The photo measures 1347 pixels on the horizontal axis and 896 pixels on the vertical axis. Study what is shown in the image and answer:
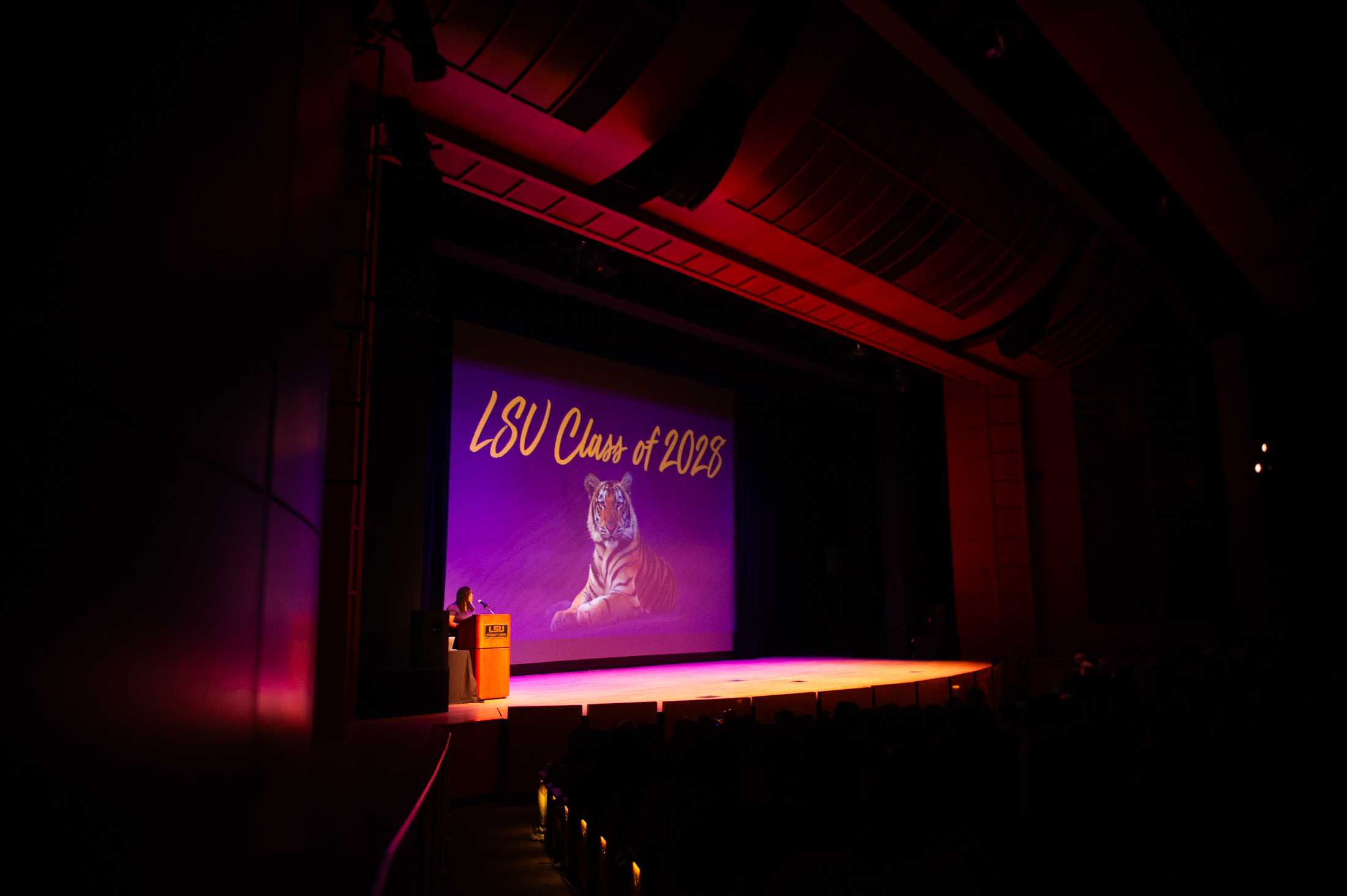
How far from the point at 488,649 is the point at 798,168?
4978 millimetres

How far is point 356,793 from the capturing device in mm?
3031

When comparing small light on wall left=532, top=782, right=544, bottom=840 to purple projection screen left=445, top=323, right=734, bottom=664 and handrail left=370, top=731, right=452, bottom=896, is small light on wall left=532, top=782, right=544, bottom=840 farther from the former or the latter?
purple projection screen left=445, top=323, right=734, bottom=664

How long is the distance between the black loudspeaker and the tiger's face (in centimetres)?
414

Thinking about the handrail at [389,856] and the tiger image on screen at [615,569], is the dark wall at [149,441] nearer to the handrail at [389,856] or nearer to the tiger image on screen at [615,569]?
the handrail at [389,856]

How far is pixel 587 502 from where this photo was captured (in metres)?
10.5

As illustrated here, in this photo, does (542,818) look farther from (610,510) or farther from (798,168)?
(610,510)

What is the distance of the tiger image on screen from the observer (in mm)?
10430

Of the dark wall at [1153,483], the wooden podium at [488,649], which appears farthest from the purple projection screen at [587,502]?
the dark wall at [1153,483]

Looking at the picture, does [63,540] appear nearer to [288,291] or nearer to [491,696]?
[288,291]

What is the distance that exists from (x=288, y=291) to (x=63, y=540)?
1.47m

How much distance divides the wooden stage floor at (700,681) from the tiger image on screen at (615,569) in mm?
772

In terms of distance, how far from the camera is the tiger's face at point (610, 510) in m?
10.6

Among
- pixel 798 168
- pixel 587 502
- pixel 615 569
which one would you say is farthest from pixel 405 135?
pixel 615 569

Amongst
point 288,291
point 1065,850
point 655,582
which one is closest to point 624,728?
point 1065,850
